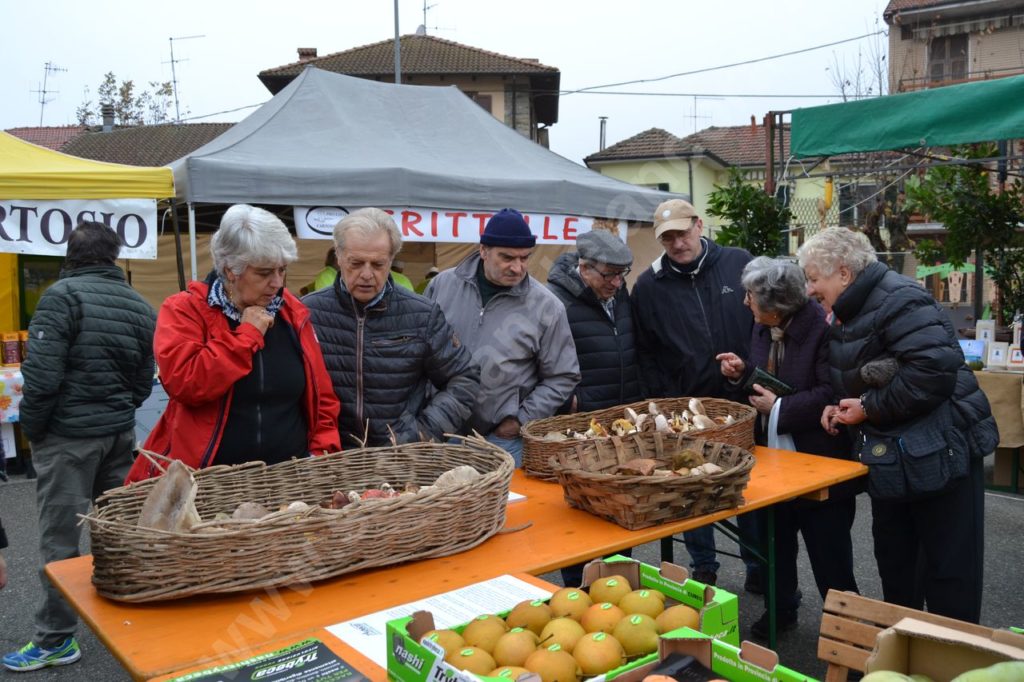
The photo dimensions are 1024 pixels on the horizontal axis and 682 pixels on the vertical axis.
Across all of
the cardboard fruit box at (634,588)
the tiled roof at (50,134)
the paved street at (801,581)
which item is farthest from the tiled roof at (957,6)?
the tiled roof at (50,134)

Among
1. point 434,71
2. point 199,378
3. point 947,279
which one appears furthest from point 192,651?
point 434,71

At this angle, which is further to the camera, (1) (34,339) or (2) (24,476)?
(2) (24,476)

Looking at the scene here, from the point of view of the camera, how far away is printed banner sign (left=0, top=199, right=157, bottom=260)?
5.87 m

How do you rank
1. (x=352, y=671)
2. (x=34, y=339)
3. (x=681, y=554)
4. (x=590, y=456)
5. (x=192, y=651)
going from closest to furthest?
1. (x=352, y=671)
2. (x=192, y=651)
3. (x=590, y=456)
4. (x=34, y=339)
5. (x=681, y=554)

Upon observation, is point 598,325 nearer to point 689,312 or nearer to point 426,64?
point 689,312

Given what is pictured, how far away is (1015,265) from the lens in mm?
6684

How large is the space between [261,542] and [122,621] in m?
0.30

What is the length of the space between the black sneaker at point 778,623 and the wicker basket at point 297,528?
1.75 meters

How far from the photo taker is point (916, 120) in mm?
4629

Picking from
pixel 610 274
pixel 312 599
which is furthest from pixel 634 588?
pixel 610 274

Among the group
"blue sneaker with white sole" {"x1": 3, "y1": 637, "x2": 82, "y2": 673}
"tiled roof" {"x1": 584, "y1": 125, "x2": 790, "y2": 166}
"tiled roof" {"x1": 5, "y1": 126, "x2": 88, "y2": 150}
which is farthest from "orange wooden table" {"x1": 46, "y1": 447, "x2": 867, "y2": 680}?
"tiled roof" {"x1": 5, "y1": 126, "x2": 88, "y2": 150}

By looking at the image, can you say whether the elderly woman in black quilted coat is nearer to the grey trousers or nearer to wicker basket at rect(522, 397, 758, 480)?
wicker basket at rect(522, 397, 758, 480)

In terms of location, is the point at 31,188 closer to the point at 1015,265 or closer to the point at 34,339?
the point at 34,339

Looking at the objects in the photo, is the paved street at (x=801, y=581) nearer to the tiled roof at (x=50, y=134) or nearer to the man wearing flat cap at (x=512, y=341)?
the man wearing flat cap at (x=512, y=341)
